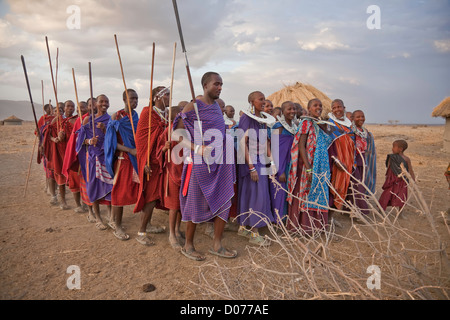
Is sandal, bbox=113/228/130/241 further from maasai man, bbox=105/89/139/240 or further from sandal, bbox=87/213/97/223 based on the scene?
sandal, bbox=87/213/97/223

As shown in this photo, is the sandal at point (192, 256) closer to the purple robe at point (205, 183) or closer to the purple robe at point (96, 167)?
the purple robe at point (205, 183)

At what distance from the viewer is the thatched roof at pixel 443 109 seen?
40.1 feet

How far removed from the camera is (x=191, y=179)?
3230mm

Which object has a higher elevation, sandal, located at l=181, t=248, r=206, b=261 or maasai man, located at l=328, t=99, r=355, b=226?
maasai man, located at l=328, t=99, r=355, b=226

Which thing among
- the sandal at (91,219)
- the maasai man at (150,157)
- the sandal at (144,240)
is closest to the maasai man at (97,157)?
the sandal at (91,219)

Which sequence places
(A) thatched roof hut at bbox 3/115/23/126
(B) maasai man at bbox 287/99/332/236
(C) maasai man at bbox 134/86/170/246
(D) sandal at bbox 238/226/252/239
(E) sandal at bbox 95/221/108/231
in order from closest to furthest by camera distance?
1. (C) maasai man at bbox 134/86/170/246
2. (B) maasai man at bbox 287/99/332/236
3. (D) sandal at bbox 238/226/252/239
4. (E) sandal at bbox 95/221/108/231
5. (A) thatched roof hut at bbox 3/115/23/126

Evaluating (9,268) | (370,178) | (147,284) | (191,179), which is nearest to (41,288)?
(9,268)

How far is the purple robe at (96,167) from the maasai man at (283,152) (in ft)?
7.72

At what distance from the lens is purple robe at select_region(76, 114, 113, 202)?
161 inches

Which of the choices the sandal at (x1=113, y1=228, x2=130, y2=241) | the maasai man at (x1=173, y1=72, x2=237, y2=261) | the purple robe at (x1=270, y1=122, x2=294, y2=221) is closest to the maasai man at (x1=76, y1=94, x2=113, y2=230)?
the sandal at (x1=113, y1=228, x2=130, y2=241)

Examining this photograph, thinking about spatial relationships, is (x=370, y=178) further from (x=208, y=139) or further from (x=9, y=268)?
(x=9, y=268)

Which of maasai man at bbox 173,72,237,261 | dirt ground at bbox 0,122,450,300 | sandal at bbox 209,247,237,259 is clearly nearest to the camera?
dirt ground at bbox 0,122,450,300

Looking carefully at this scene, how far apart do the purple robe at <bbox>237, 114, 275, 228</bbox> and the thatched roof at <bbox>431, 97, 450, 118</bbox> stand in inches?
484

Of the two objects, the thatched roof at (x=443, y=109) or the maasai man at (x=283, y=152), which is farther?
the thatched roof at (x=443, y=109)
